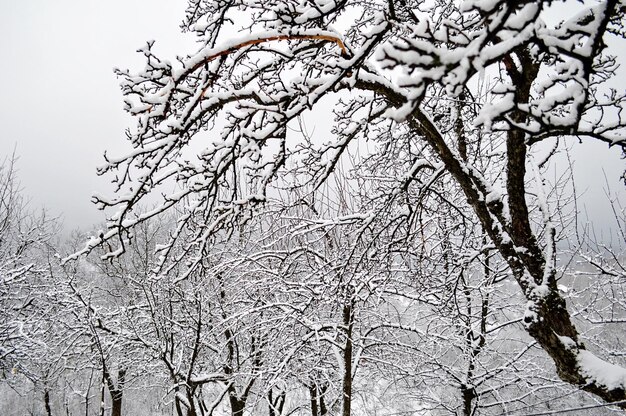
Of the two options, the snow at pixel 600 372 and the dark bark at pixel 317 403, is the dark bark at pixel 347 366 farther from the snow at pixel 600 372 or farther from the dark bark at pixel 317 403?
the dark bark at pixel 317 403

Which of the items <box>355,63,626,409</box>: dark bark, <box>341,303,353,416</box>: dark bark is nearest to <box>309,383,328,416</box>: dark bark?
<box>341,303,353,416</box>: dark bark

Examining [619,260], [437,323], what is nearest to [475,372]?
[437,323]

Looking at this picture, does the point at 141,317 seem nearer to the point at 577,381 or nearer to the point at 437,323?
the point at 437,323

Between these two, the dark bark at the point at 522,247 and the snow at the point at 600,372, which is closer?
the snow at the point at 600,372

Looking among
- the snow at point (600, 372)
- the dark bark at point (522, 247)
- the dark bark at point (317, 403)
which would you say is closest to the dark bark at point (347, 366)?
the dark bark at point (522, 247)

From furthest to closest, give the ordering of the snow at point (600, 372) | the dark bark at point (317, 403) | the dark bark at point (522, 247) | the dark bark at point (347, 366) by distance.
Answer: the dark bark at point (317, 403)
the dark bark at point (347, 366)
the dark bark at point (522, 247)
the snow at point (600, 372)

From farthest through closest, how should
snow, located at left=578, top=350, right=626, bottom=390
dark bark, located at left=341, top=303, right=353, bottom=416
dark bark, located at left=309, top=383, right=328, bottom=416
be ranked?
dark bark, located at left=309, top=383, right=328, bottom=416, dark bark, located at left=341, top=303, right=353, bottom=416, snow, located at left=578, top=350, right=626, bottom=390

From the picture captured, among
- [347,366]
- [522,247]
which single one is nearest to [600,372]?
[522,247]

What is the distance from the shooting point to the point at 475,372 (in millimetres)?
7699

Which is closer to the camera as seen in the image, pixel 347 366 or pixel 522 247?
pixel 522 247

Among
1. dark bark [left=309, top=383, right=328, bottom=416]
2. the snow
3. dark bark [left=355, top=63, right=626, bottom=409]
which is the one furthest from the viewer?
dark bark [left=309, top=383, right=328, bottom=416]

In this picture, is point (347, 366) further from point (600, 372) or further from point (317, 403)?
point (317, 403)

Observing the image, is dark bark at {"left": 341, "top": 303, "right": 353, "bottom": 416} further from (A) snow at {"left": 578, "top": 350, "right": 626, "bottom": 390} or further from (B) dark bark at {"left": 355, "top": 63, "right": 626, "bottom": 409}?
(A) snow at {"left": 578, "top": 350, "right": 626, "bottom": 390}

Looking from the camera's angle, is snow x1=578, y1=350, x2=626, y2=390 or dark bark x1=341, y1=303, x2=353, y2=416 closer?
snow x1=578, y1=350, x2=626, y2=390
